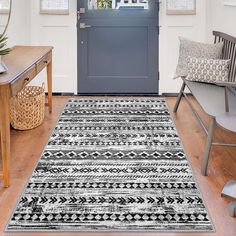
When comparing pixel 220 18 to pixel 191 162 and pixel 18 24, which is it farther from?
pixel 18 24

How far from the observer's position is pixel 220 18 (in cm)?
470

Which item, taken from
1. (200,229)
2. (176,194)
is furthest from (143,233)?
(176,194)

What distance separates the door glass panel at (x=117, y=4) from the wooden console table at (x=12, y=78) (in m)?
1.50

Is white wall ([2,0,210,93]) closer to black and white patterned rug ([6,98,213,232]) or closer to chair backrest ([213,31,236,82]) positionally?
chair backrest ([213,31,236,82])

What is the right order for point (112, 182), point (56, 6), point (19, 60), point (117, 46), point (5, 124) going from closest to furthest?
1. point (5, 124)
2. point (112, 182)
3. point (19, 60)
4. point (56, 6)
5. point (117, 46)

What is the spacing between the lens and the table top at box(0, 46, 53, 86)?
272 cm

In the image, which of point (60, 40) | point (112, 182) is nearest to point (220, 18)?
point (60, 40)

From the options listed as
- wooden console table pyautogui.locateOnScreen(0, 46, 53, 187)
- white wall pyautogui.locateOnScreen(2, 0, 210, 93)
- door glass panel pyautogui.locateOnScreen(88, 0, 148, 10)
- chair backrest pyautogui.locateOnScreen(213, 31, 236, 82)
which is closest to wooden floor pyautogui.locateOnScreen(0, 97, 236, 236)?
wooden console table pyautogui.locateOnScreen(0, 46, 53, 187)

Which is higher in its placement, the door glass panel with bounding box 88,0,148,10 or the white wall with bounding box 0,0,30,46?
the door glass panel with bounding box 88,0,148,10

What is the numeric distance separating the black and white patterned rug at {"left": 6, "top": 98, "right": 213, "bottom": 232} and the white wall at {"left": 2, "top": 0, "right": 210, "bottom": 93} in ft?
4.04

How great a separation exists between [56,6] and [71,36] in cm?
43

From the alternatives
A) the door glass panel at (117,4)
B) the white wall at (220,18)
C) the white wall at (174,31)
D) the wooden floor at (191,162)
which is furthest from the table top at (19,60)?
the white wall at (220,18)

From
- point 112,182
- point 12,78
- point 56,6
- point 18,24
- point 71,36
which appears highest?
point 56,6

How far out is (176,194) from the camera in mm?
2600
